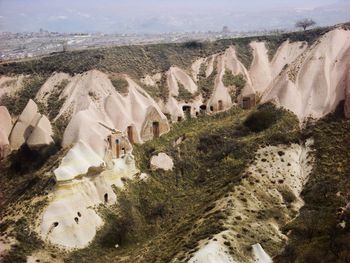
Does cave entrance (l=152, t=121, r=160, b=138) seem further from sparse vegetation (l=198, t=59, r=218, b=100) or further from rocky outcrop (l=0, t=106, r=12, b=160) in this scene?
rocky outcrop (l=0, t=106, r=12, b=160)

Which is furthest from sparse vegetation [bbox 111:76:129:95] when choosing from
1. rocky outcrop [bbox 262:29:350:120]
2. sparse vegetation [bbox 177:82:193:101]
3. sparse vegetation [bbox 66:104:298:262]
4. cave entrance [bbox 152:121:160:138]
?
rocky outcrop [bbox 262:29:350:120]

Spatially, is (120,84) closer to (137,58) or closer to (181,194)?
(137,58)

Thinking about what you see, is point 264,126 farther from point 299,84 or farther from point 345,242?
point 345,242

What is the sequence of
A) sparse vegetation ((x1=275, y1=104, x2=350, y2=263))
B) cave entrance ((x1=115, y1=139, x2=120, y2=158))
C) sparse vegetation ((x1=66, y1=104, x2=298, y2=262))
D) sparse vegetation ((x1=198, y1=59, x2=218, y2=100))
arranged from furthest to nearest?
sparse vegetation ((x1=198, y1=59, x2=218, y2=100))
cave entrance ((x1=115, y1=139, x2=120, y2=158))
sparse vegetation ((x1=66, y1=104, x2=298, y2=262))
sparse vegetation ((x1=275, y1=104, x2=350, y2=263))

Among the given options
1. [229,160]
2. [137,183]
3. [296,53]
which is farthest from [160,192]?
[296,53]

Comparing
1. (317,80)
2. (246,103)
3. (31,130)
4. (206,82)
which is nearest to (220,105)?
(246,103)

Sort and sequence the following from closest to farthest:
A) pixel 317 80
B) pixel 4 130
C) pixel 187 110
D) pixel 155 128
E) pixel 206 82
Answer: pixel 4 130, pixel 155 128, pixel 317 80, pixel 187 110, pixel 206 82

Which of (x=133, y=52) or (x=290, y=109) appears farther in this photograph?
(x=133, y=52)
